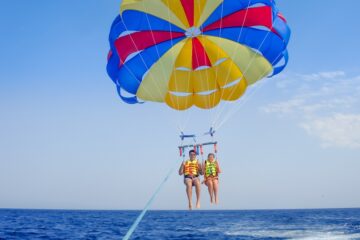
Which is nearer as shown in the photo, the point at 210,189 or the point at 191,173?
the point at 210,189

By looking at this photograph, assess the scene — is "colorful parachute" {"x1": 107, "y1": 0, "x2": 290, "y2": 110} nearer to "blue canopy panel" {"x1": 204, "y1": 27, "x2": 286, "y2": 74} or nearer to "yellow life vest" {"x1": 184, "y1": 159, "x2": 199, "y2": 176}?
"blue canopy panel" {"x1": 204, "y1": 27, "x2": 286, "y2": 74}

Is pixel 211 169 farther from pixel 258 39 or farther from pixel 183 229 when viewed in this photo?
pixel 183 229

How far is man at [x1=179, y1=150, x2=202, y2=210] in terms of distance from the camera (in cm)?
988


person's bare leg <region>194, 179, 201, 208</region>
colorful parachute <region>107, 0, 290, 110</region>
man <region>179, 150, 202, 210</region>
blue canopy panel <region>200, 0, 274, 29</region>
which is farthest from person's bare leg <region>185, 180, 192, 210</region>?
blue canopy panel <region>200, 0, 274, 29</region>

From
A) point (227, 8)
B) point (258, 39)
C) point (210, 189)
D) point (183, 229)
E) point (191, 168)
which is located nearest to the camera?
point (210, 189)

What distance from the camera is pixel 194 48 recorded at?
441 inches

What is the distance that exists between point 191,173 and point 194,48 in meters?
3.46

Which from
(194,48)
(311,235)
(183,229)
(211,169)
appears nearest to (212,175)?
(211,169)

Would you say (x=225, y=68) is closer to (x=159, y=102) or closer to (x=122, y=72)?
(x=159, y=102)

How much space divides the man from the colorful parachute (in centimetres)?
228

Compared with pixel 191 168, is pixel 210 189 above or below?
below

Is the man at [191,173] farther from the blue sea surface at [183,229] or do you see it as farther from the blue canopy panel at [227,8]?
the blue sea surface at [183,229]

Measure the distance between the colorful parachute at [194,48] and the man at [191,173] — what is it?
2.28m

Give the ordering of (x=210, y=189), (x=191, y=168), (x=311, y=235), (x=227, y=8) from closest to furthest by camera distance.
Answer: (x=210, y=189)
(x=191, y=168)
(x=227, y=8)
(x=311, y=235)
